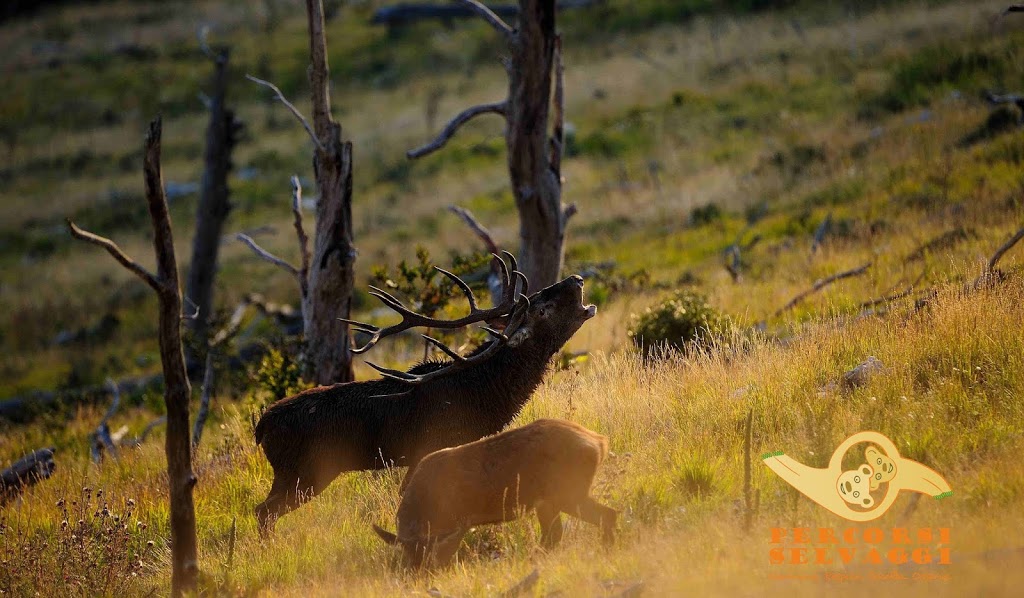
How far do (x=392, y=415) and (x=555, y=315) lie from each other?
155cm

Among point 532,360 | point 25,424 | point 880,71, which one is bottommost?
point 25,424

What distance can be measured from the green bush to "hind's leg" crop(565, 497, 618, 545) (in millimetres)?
4760

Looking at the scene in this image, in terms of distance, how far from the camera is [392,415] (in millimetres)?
7621

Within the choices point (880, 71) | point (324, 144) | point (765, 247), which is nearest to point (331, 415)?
point (324, 144)

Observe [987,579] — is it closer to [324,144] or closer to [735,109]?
[324,144]

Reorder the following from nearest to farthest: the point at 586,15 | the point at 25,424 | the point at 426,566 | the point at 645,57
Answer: the point at 426,566 < the point at 25,424 < the point at 645,57 < the point at 586,15

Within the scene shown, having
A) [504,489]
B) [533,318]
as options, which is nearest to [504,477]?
[504,489]

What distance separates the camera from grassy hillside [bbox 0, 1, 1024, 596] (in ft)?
21.5

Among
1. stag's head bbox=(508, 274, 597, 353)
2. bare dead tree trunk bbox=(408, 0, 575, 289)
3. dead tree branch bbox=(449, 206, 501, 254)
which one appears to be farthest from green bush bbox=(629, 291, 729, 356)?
stag's head bbox=(508, 274, 597, 353)

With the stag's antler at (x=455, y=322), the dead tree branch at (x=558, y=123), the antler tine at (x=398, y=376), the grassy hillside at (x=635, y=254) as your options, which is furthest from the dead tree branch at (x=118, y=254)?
the dead tree branch at (x=558, y=123)

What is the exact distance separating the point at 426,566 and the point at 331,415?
→ 176 cm

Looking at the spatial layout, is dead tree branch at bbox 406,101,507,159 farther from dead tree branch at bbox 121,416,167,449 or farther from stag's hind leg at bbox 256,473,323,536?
stag's hind leg at bbox 256,473,323,536

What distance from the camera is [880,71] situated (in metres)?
29.7

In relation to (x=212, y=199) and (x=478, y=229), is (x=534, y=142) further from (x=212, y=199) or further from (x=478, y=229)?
(x=212, y=199)
